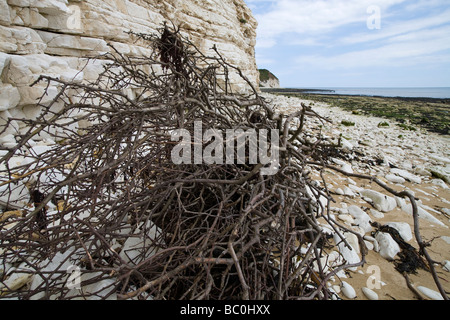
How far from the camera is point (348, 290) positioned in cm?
146

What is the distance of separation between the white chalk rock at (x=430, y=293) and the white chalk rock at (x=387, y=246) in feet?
1.00

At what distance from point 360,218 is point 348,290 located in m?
1.00

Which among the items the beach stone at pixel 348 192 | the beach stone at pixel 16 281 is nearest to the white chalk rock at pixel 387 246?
the beach stone at pixel 348 192

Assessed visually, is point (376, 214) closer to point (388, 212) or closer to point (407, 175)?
point (388, 212)

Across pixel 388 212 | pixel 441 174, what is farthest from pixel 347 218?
pixel 441 174

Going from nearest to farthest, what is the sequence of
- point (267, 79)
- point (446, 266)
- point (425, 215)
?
point (446, 266)
point (425, 215)
point (267, 79)

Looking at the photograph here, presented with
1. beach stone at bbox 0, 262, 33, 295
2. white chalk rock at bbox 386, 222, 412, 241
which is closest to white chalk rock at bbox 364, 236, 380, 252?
white chalk rock at bbox 386, 222, 412, 241

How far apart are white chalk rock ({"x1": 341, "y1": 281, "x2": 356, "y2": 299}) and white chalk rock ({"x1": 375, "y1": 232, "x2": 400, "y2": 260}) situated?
0.59m

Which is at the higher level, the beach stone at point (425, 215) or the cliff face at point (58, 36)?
the cliff face at point (58, 36)

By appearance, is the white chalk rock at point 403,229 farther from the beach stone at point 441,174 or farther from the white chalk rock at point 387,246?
the beach stone at point 441,174

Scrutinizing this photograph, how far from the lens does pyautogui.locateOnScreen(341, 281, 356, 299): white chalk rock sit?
144 cm

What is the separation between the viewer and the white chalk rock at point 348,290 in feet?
4.73
